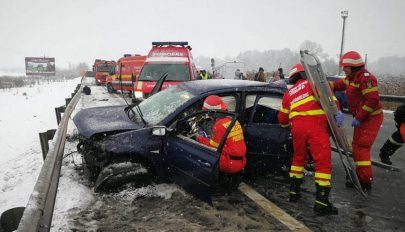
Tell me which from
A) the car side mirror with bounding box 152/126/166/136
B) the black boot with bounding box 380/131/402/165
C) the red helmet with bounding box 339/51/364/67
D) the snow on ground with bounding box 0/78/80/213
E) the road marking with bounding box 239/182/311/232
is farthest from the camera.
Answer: the black boot with bounding box 380/131/402/165

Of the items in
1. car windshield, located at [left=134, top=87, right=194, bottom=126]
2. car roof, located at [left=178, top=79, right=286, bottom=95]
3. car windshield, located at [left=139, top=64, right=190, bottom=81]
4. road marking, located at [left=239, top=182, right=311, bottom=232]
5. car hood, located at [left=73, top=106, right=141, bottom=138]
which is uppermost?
car windshield, located at [left=139, top=64, right=190, bottom=81]

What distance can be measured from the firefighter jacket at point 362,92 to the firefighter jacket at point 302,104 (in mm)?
875

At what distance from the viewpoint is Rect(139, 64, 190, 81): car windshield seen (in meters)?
10.3

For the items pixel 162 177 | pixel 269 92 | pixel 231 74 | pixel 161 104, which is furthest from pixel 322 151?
pixel 231 74

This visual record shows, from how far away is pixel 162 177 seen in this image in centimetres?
433

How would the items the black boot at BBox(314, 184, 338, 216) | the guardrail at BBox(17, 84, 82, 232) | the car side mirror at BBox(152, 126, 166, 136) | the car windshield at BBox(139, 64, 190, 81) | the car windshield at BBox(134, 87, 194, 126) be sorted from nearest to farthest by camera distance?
1. the guardrail at BBox(17, 84, 82, 232)
2. the black boot at BBox(314, 184, 338, 216)
3. the car side mirror at BBox(152, 126, 166, 136)
4. the car windshield at BBox(134, 87, 194, 126)
5. the car windshield at BBox(139, 64, 190, 81)

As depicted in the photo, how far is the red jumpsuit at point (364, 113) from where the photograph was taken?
4328mm

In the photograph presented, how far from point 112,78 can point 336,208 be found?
19.1 metres

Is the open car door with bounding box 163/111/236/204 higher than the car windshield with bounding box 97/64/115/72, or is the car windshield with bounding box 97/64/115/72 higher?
the car windshield with bounding box 97/64/115/72

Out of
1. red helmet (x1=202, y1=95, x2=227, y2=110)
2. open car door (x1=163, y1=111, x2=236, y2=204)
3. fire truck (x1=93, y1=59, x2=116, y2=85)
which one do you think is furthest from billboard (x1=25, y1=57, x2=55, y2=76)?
red helmet (x1=202, y1=95, x2=227, y2=110)

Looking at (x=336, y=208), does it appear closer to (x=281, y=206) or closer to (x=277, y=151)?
(x=281, y=206)

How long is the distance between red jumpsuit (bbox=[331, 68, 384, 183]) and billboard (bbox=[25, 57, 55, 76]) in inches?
2485

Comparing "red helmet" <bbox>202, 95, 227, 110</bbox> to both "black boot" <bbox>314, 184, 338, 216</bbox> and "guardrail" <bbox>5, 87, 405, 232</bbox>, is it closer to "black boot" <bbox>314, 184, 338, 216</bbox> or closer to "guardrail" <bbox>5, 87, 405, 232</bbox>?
"black boot" <bbox>314, 184, 338, 216</bbox>

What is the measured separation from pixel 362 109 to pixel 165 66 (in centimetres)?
728
